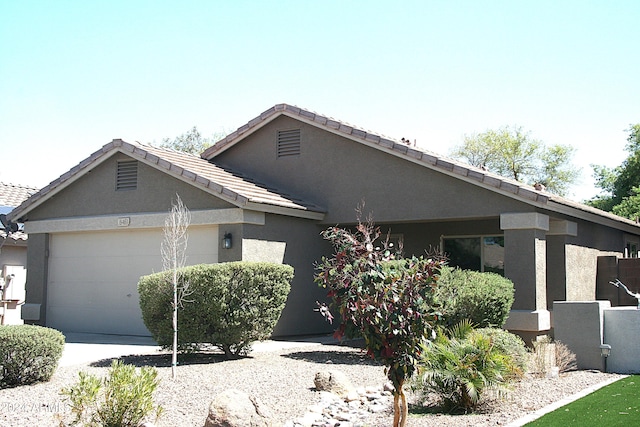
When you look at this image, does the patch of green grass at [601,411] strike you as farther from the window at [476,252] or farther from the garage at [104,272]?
the garage at [104,272]

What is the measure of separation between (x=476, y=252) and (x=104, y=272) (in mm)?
9464

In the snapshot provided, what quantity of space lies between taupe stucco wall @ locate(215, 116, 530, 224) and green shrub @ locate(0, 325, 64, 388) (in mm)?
8811

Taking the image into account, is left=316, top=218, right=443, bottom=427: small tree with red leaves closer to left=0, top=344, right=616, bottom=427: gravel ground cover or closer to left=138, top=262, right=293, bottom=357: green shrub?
left=0, top=344, right=616, bottom=427: gravel ground cover

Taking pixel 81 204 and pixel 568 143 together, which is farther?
pixel 568 143

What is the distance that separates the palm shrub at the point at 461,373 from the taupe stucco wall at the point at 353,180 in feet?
22.4

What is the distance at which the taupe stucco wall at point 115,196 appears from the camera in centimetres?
1678

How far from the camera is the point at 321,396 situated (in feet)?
31.4

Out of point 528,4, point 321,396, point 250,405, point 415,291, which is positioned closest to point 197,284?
point 321,396

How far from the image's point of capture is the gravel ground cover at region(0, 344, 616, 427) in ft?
28.1

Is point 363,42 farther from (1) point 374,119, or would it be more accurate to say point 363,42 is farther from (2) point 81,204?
(1) point 374,119

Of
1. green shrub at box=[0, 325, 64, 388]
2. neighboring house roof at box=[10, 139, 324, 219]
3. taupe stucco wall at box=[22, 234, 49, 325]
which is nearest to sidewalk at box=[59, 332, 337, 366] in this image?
taupe stucco wall at box=[22, 234, 49, 325]

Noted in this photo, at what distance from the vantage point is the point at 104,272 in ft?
58.9

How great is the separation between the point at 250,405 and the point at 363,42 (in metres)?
10.6

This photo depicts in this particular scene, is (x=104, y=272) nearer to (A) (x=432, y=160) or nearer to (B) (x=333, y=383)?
(A) (x=432, y=160)
